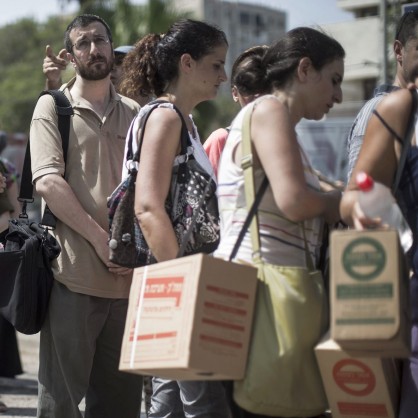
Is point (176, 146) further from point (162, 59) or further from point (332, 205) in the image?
point (332, 205)

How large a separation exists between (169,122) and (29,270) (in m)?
1.21

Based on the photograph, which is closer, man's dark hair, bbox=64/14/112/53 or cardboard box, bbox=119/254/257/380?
cardboard box, bbox=119/254/257/380

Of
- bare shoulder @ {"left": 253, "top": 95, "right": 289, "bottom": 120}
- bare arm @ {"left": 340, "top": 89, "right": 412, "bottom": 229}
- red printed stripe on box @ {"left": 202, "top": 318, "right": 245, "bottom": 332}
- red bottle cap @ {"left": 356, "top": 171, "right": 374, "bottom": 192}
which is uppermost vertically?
bare shoulder @ {"left": 253, "top": 95, "right": 289, "bottom": 120}

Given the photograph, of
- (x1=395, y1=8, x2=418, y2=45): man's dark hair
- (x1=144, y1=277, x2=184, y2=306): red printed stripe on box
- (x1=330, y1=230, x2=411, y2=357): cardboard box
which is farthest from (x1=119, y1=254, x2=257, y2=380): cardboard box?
(x1=395, y1=8, x2=418, y2=45): man's dark hair

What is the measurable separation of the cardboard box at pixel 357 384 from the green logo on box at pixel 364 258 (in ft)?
0.96

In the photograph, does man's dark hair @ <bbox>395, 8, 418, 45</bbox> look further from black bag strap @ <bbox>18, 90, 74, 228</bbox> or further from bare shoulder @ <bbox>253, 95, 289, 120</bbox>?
black bag strap @ <bbox>18, 90, 74, 228</bbox>

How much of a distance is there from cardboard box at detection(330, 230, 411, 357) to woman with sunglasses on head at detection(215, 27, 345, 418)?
30cm

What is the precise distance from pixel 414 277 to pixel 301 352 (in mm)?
476

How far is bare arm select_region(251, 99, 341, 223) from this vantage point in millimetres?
3367

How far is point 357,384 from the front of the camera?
11.1 ft

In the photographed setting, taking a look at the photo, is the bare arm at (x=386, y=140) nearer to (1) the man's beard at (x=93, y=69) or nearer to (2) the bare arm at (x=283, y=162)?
(2) the bare arm at (x=283, y=162)

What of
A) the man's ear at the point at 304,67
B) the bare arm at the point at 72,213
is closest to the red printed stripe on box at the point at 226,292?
the man's ear at the point at 304,67

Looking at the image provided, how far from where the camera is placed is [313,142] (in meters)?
21.3

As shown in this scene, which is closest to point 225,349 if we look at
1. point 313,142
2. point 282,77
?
point 282,77
